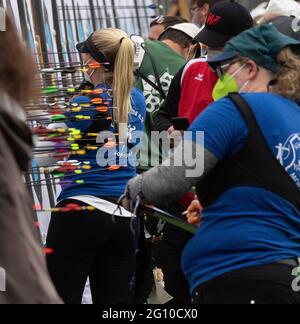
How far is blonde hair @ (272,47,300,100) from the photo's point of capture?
3.29 meters

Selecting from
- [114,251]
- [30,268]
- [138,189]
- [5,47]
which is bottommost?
[114,251]

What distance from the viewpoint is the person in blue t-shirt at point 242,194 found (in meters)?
3.08

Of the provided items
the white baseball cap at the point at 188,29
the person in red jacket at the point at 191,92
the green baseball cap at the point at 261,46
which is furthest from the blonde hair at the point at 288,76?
the white baseball cap at the point at 188,29

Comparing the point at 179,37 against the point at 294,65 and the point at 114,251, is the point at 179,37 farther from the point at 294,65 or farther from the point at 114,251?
the point at 294,65

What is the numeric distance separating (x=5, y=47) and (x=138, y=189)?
3.58 feet

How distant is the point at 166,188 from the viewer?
10.2ft

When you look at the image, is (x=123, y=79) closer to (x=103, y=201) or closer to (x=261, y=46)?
(x=103, y=201)

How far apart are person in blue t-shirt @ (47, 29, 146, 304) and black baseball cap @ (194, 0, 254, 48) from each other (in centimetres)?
43

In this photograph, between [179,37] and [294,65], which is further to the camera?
[179,37]

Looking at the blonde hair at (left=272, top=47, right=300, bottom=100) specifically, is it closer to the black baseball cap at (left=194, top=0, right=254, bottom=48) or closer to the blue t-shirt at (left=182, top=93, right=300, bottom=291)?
the blue t-shirt at (left=182, top=93, right=300, bottom=291)

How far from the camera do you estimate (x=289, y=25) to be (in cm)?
445

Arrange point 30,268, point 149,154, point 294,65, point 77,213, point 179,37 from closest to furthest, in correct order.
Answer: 1. point 30,268
2. point 294,65
3. point 77,213
4. point 149,154
5. point 179,37

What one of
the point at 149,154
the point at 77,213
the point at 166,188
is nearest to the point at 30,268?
the point at 166,188

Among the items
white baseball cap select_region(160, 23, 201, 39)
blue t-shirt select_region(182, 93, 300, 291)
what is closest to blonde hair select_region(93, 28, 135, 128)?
white baseball cap select_region(160, 23, 201, 39)
